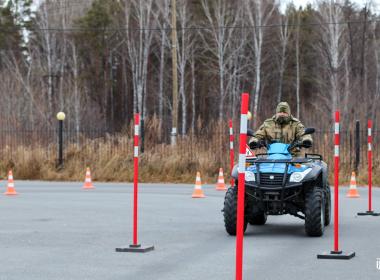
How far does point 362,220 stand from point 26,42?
63899mm

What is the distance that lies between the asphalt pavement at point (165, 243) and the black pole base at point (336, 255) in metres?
0.15

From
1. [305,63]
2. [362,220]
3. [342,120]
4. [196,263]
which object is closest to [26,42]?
[305,63]

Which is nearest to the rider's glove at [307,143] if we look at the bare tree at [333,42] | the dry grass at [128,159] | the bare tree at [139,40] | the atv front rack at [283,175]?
the atv front rack at [283,175]

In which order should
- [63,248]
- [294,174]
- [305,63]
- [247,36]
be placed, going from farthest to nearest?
[305,63], [247,36], [294,174], [63,248]

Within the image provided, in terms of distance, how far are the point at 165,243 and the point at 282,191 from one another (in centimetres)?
198

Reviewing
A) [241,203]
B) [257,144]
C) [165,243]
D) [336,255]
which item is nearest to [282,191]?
[257,144]

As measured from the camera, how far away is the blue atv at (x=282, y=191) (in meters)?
14.2

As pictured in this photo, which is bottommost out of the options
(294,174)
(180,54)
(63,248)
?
(63,248)

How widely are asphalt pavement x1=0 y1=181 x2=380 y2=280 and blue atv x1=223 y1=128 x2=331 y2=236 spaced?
1.11 ft

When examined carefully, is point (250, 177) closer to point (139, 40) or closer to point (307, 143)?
point (307, 143)

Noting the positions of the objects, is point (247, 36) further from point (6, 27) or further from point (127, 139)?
point (127, 139)

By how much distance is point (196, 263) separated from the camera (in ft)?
37.7

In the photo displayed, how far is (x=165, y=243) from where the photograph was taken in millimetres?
13555

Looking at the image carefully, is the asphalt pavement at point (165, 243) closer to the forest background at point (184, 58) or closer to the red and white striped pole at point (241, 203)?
the red and white striped pole at point (241, 203)
